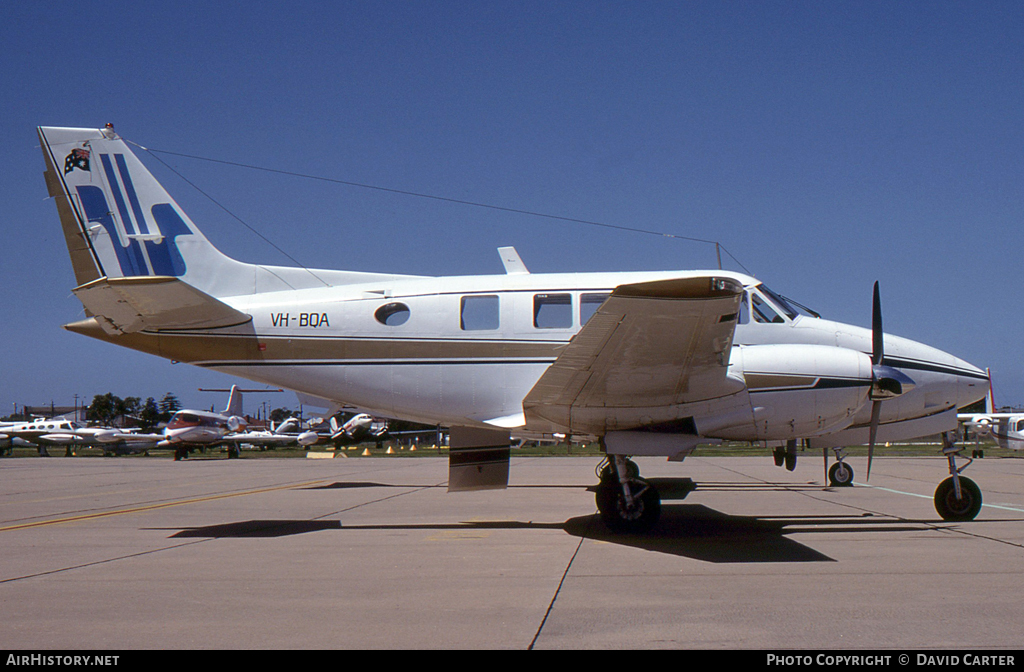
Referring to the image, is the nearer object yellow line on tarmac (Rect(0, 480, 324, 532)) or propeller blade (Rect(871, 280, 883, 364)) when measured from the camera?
propeller blade (Rect(871, 280, 883, 364))

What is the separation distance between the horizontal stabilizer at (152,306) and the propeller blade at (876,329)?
831 cm

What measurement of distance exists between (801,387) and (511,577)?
4.64m

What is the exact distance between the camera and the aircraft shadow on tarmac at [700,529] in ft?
25.8

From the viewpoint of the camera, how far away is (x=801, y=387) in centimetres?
916

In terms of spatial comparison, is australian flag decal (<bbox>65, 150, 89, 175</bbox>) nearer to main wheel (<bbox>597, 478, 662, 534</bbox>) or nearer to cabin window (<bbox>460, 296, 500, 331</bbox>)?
cabin window (<bbox>460, 296, 500, 331</bbox>)

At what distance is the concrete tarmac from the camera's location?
459cm

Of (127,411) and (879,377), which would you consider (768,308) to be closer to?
(879,377)

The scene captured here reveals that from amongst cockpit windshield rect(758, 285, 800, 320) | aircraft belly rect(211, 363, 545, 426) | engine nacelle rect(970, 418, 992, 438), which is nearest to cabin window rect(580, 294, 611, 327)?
aircraft belly rect(211, 363, 545, 426)

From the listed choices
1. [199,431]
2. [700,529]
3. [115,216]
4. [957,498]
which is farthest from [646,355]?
[199,431]

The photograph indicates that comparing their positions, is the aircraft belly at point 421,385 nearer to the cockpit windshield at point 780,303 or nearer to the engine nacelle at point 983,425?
the cockpit windshield at point 780,303

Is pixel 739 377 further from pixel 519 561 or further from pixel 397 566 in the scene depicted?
pixel 397 566

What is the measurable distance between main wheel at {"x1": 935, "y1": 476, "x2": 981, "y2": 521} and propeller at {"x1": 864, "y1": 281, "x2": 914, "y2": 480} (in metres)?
1.26

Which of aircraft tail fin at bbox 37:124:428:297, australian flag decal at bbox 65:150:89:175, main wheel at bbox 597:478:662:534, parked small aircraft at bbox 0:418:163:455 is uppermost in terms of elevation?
australian flag decal at bbox 65:150:89:175
